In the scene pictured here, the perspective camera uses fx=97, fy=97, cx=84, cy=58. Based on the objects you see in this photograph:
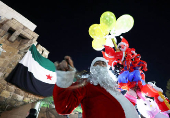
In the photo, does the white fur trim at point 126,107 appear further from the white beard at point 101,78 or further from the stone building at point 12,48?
the stone building at point 12,48

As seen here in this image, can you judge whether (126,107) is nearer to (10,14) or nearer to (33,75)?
(33,75)

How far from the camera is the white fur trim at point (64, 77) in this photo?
85cm

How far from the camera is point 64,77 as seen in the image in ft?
2.84

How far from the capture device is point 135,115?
1.15 meters

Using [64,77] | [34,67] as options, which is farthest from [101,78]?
[34,67]

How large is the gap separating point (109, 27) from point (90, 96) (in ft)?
6.04

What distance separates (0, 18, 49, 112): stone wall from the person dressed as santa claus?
2920mm

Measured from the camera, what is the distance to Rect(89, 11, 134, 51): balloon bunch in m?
2.33

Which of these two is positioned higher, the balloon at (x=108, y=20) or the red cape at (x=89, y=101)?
the balloon at (x=108, y=20)

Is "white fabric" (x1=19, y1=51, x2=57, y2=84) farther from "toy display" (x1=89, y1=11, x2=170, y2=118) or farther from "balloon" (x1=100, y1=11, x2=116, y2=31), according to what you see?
"balloon" (x1=100, y1=11, x2=116, y2=31)

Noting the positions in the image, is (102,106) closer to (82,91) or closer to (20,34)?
(82,91)

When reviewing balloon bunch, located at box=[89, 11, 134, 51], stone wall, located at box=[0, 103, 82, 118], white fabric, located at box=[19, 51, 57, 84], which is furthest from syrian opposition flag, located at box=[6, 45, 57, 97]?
balloon bunch, located at box=[89, 11, 134, 51]

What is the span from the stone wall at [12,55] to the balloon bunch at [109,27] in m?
2.69

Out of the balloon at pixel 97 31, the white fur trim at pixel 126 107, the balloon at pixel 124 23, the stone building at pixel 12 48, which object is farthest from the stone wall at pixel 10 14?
the white fur trim at pixel 126 107
